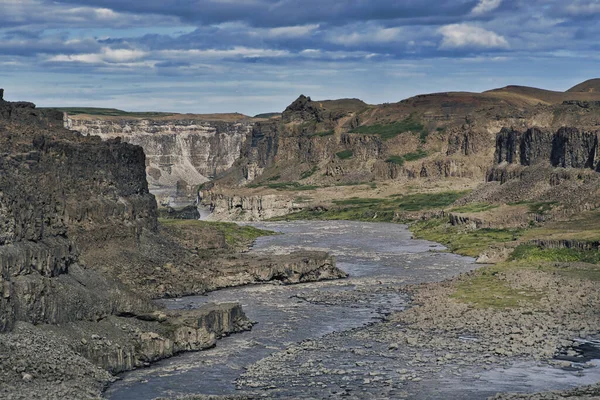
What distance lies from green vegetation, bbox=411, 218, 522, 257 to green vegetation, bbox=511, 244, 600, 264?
37.6 feet

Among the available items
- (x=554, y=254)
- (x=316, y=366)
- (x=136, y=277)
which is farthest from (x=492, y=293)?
(x=316, y=366)

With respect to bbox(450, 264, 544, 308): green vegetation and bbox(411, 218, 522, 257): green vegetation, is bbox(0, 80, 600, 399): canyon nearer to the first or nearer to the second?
bbox(450, 264, 544, 308): green vegetation

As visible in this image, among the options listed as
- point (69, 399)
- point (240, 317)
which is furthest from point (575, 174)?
point (69, 399)

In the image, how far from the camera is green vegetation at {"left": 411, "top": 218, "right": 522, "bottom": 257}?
157 metres

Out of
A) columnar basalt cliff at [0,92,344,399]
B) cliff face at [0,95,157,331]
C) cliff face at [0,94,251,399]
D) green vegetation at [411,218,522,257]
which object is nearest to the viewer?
cliff face at [0,94,251,399]

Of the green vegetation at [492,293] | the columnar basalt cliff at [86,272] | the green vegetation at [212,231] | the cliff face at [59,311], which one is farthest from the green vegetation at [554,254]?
the cliff face at [59,311]

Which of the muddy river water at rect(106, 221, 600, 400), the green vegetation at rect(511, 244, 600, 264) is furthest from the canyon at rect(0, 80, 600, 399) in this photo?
the muddy river water at rect(106, 221, 600, 400)

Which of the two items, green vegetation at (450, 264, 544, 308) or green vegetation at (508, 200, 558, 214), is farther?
green vegetation at (508, 200, 558, 214)

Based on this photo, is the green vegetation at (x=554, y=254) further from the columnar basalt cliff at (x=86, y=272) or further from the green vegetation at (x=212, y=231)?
the green vegetation at (x=212, y=231)

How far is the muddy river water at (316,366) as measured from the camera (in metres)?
68.1

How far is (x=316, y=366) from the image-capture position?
74875 mm

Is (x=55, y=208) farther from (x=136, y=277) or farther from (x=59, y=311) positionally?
(x=136, y=277)

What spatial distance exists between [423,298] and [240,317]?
2398 cm

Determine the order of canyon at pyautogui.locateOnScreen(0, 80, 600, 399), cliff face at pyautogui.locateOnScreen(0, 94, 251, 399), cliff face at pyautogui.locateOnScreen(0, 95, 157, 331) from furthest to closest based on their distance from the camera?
cliff face at pyautogui.locateOnScreen(0, 95, 157, 331), canyon at pyautogui.locateOnScreen(0, 80, 600, 399), cliff face at pyautogui.locateOnScreen(0, 94, 251, 399)
